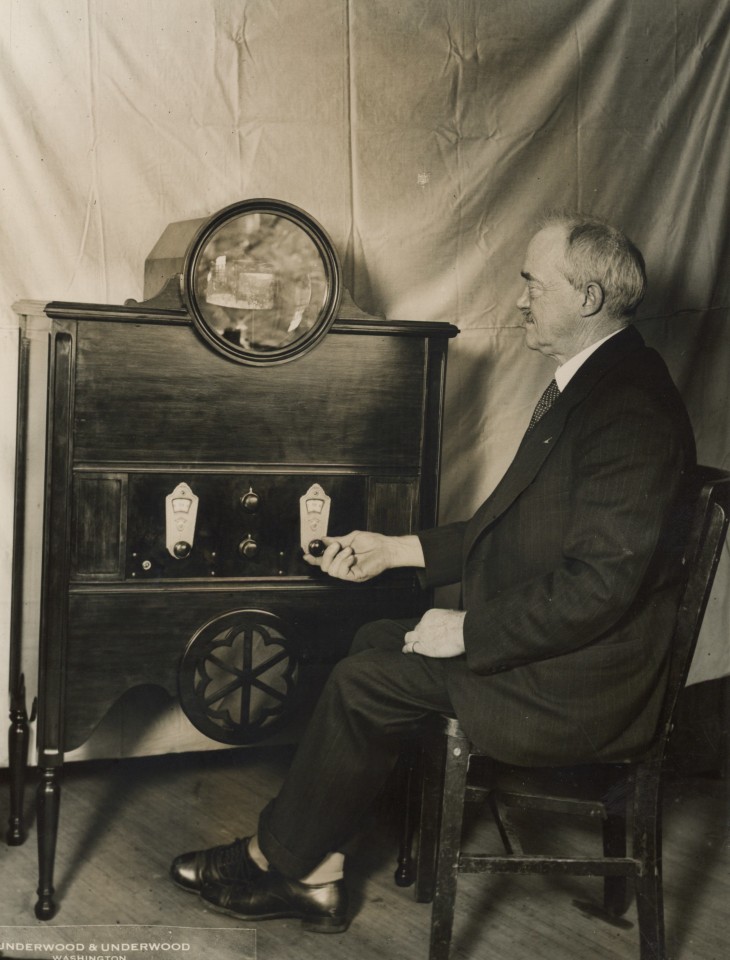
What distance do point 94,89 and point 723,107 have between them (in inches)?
78.3

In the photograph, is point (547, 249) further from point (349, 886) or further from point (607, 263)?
point (349, 886)

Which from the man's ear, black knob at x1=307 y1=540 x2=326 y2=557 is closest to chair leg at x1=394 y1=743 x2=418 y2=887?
black knob at x1=307 y1=540 x2=326 y2=557

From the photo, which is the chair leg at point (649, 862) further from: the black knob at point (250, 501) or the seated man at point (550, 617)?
the black knob at point (250, 501)

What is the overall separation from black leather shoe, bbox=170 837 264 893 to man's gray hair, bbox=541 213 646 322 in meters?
1.55

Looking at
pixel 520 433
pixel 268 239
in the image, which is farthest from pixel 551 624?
pixel 520 433

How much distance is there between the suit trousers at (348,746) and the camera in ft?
7.07

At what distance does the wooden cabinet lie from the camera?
2344 millimetres

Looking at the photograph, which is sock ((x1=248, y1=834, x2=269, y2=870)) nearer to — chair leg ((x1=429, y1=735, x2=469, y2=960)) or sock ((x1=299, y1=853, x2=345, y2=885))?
sock ((x1=299, y1=853, x2=345, y2=885))

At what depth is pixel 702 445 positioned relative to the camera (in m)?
3.37

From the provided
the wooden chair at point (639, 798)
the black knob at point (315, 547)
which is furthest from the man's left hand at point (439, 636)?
the black knob at point (315, 547)

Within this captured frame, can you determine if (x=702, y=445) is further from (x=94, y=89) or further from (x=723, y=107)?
(x=94, y=89)

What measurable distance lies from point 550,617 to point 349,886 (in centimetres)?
105

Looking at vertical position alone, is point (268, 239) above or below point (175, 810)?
above

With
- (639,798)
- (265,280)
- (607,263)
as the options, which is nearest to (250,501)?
(265,280)
